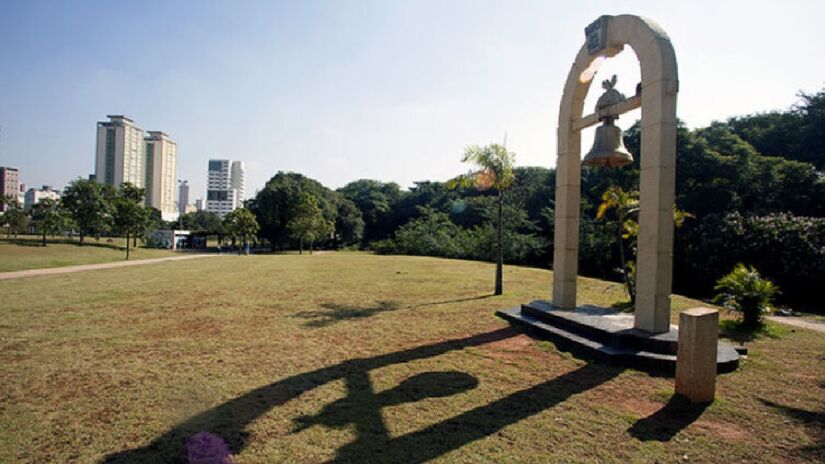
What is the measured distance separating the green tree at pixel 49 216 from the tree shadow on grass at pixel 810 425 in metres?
49.2

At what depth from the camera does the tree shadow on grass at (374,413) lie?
3.33m

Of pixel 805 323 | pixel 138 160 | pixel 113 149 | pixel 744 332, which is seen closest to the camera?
pixel 744 332

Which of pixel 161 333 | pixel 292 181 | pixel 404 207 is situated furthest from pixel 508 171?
pixel 404 207

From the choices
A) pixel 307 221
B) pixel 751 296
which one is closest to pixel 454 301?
pixel 751 296

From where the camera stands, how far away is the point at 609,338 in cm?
612

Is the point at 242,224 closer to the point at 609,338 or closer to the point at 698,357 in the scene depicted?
the point at 609,338

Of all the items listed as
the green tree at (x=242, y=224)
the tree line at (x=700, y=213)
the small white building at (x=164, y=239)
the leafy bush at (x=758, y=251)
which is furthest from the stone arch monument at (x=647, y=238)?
the small white building at (x=164, y=239)

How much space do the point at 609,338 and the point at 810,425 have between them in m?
2.34

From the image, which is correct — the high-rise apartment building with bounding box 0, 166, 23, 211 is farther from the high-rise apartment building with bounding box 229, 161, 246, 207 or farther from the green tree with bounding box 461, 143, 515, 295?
the green tree with bounding box 461, 143, 515, 295

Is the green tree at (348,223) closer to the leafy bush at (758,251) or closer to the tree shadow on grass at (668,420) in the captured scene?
the leafy bush at (758,251)

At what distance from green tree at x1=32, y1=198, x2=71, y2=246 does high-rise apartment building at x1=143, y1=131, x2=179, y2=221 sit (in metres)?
52.3

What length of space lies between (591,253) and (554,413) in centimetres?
2487

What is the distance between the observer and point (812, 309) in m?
15.8

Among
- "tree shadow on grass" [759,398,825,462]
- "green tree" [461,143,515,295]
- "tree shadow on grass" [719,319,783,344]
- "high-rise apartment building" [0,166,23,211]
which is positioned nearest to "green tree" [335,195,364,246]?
"green tree" [461,143,515,295]
